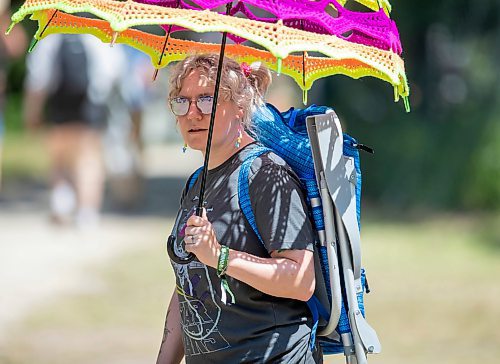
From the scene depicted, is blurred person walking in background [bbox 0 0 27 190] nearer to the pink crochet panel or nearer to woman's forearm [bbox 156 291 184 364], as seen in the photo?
woman's forearm [bbox 156 291 184 364]

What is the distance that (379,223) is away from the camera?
38.5ft

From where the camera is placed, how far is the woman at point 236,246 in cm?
316

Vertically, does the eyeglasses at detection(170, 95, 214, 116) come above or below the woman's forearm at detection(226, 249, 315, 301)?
above

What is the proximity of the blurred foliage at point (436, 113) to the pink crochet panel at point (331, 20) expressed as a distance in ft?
30.3

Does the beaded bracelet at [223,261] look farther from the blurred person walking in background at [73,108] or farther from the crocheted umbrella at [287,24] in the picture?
the blurred person walking in background at [73,108]

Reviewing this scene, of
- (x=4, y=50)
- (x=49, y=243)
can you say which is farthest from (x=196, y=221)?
(x=4, y=50)

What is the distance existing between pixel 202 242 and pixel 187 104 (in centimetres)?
48

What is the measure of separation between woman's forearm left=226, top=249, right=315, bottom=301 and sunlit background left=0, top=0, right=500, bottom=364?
12.2ft

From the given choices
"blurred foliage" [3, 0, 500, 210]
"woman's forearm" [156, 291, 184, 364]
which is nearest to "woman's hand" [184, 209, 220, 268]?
"woman's forearm" [156, 291, 184, 364]

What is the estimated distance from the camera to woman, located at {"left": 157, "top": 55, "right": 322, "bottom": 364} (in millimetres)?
3158

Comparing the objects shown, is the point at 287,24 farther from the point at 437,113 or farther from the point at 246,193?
the point at 437,113

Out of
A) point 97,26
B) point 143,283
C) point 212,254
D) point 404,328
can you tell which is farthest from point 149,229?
point 212,254

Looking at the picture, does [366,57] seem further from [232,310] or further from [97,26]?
[97,26]

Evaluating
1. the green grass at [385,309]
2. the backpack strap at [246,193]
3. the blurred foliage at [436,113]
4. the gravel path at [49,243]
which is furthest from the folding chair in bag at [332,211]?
the blurred foliage at [436,113]
